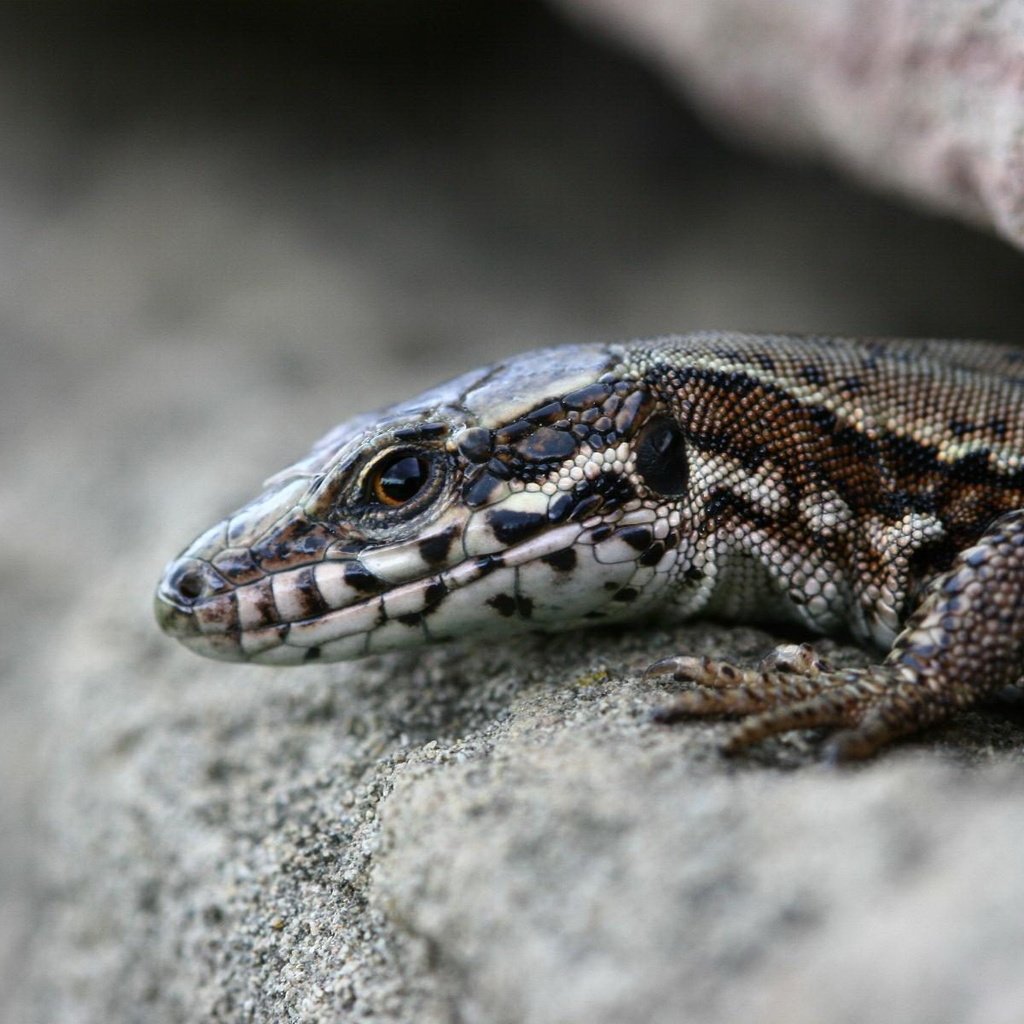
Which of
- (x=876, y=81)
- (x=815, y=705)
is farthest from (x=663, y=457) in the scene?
(x=876, y=81)

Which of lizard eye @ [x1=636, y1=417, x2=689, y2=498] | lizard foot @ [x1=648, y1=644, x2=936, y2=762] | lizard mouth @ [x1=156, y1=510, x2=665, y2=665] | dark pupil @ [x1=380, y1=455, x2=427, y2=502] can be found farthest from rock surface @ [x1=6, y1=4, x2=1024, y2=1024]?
dark pupil @ [x1=380, y1=455, x2=427, y2=502]

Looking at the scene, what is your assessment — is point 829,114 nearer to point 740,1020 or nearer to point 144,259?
point 740,1020

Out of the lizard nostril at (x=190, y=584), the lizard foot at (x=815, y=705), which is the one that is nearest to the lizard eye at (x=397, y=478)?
the lizard nostril at (x=190, y=584)

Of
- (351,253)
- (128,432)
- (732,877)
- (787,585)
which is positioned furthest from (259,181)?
(732,877)

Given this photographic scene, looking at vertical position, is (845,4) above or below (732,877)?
above

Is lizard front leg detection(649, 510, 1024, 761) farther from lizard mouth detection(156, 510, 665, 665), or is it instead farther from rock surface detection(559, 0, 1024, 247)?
rock surface detection(559, 0, 1024, 247)

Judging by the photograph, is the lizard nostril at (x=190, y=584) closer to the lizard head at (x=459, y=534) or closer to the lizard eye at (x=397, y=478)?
the lizard head at (x=459, y=534)
